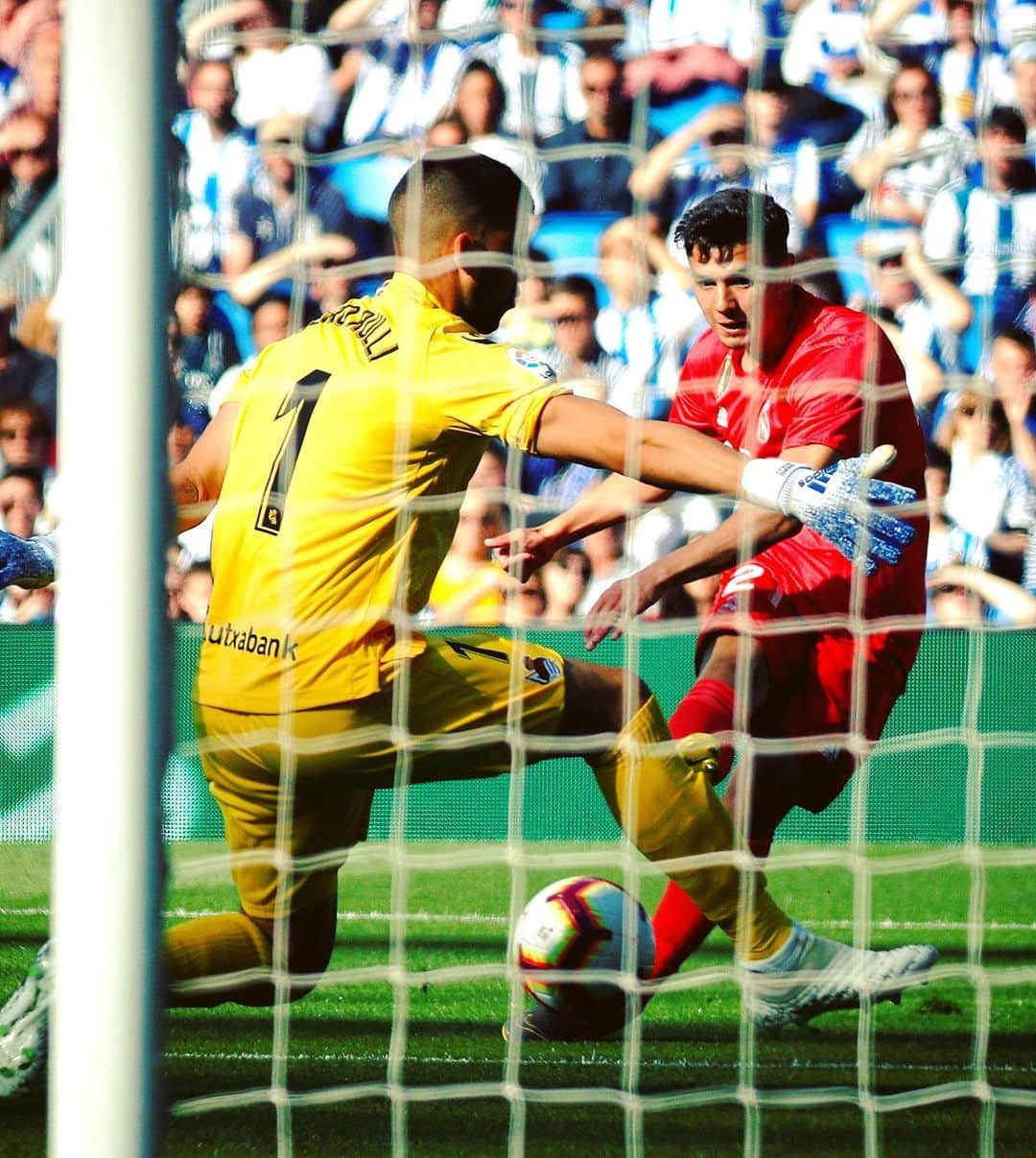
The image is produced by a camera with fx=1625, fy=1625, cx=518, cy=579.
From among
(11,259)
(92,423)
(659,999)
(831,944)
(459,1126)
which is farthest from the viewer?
(11,259)

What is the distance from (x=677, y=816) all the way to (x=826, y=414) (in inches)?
50.5

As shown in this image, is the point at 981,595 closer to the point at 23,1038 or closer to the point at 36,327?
the point at 36,327

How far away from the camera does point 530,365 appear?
104 inches

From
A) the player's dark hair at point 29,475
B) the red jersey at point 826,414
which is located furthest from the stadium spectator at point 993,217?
the player's dark hair at point 29,475

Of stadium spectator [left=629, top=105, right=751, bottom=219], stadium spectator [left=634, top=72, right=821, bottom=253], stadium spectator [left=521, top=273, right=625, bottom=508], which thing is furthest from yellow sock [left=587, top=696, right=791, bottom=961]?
stadium spectator [left=629, top=105, right=751, bottom=219]

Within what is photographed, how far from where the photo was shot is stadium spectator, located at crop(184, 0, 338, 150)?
3.98 m

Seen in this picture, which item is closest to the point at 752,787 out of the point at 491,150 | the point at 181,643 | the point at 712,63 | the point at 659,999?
the point at 659,999

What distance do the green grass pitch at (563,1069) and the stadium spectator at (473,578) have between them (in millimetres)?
975

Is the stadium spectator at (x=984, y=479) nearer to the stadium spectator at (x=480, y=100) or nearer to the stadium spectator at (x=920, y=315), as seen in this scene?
the stadium spectator at (x=920, y=315)

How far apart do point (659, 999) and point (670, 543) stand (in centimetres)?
175

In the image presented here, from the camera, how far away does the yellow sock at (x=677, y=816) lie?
2830 millimetres

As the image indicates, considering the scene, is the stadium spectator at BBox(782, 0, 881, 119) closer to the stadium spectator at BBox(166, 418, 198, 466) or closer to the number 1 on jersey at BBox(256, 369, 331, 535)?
the stadium spectator at BBox(166, 418, 198, 466)

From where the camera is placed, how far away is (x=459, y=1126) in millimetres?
2555

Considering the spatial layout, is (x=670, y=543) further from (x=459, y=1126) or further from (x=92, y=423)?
(x=92, y=423)
